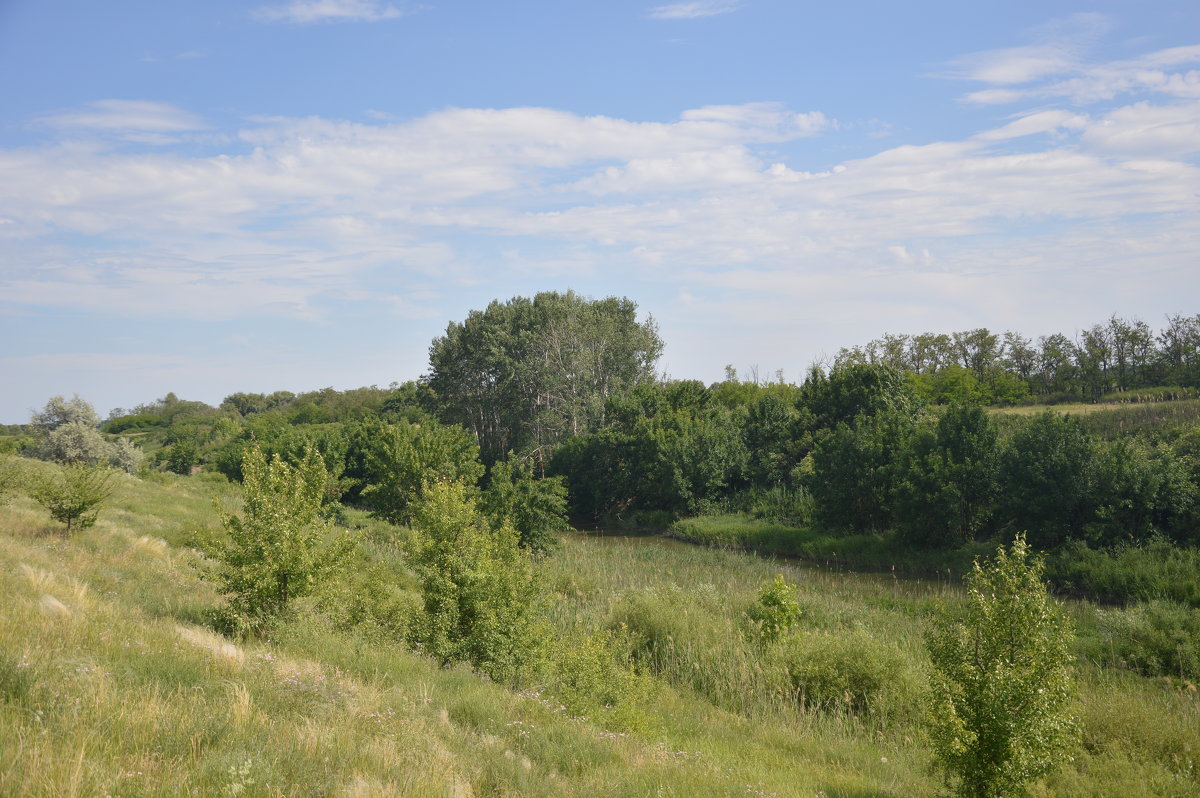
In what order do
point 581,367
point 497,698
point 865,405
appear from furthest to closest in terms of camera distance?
point 581,367 < point 865,405 < point 497,698

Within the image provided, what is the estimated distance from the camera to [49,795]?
14.6 feet

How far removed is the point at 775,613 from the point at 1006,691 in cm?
907

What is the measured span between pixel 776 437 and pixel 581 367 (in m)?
20.5

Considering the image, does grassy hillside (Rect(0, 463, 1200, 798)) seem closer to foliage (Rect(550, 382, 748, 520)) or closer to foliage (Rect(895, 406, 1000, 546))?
foliage (Rect(895, 406, 1000, 546))

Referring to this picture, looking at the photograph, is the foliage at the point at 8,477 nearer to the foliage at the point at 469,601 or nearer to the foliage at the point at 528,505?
the foliage at the point at 528,505

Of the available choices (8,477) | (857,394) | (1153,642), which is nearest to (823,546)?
(857,394)

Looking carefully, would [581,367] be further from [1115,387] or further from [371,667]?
[371,667]

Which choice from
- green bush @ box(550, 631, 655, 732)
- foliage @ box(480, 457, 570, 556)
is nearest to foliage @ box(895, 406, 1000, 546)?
foliage @ box(480, 457, 570, 556)

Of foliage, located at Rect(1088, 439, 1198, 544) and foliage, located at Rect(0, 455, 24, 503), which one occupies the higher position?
foliage, located at Rect(0, 455, 24, 503)

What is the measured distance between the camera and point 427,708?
8.62 meters

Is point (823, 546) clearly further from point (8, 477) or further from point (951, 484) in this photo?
point (8, 477)

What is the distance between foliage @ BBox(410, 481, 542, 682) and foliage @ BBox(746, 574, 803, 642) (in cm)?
614

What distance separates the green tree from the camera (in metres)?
7.71

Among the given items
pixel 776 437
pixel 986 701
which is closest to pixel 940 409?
pixel 776 437
